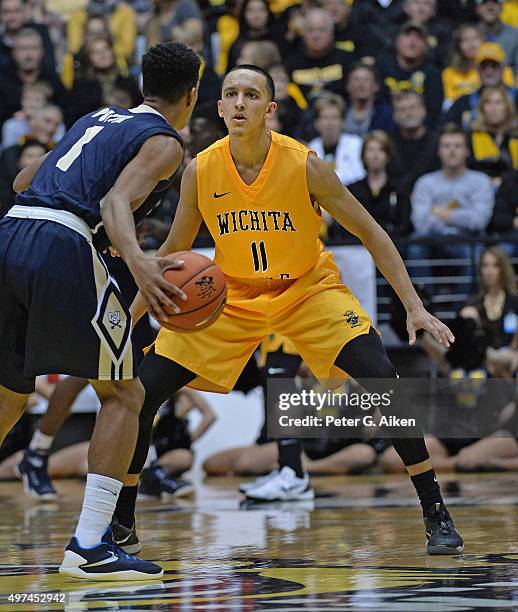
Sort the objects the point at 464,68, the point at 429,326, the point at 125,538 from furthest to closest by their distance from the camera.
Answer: the point at 464,68
the point at 125,538
the point at 429,326

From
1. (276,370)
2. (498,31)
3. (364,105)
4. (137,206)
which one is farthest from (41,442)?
(498,31)

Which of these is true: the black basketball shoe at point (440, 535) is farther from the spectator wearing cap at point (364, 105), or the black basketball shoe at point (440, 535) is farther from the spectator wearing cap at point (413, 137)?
the spectator wearing cap at point (364, 105)

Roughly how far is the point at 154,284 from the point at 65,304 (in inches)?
18.5

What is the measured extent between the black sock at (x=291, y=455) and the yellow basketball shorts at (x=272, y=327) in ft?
9.15

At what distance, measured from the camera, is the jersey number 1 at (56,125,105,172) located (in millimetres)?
5707

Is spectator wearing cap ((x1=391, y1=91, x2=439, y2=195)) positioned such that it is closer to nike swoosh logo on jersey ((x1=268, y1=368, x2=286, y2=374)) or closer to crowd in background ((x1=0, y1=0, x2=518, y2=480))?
crowd in background ((x1=0, y1=0, x2=518, y2=480))

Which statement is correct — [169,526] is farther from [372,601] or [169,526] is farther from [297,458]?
[372,601]

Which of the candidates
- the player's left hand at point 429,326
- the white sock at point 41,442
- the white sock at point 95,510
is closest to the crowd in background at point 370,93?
the white sock at point 41,442

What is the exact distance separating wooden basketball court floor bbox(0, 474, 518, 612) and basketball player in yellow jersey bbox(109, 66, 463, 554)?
21.5 inches

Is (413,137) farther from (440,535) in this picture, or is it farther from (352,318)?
(440,535)

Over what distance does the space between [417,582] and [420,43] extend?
33.3 ft

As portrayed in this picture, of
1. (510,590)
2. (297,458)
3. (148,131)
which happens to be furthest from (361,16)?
(510,590)

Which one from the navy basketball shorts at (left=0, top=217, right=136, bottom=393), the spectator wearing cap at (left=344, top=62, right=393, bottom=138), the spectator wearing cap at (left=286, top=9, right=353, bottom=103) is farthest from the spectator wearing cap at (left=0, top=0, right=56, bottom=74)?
the navy basketball shorts at (left=0, top=217, right=136, bottom=393)

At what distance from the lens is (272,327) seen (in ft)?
22.7
